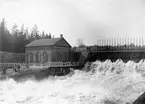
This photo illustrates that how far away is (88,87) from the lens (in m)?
Answer: 20.7

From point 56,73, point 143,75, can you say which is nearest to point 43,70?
point 56,73

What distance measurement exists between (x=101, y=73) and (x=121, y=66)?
3427mm

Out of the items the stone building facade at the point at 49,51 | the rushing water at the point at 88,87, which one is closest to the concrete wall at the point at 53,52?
the stone building facade at the point at 49,51

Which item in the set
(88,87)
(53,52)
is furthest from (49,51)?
(88,87)

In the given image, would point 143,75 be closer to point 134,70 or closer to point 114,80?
point 134,70

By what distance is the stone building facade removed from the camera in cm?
3394

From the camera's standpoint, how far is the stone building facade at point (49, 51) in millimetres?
33938

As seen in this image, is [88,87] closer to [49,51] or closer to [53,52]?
[53,52]

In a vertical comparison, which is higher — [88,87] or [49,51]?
[49,51]

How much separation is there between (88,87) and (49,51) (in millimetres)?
15177

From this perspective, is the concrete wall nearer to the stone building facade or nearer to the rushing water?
the stone building facade

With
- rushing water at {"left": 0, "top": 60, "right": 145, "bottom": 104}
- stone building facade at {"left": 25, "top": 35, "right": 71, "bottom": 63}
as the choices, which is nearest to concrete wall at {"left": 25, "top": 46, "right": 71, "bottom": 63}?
stone building facade at {"left": 25, "top": 35, "right": 71, "bottom": 63}

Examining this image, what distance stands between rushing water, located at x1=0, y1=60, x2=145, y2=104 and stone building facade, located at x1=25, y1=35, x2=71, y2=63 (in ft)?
19.0

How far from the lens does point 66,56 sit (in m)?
37.4
